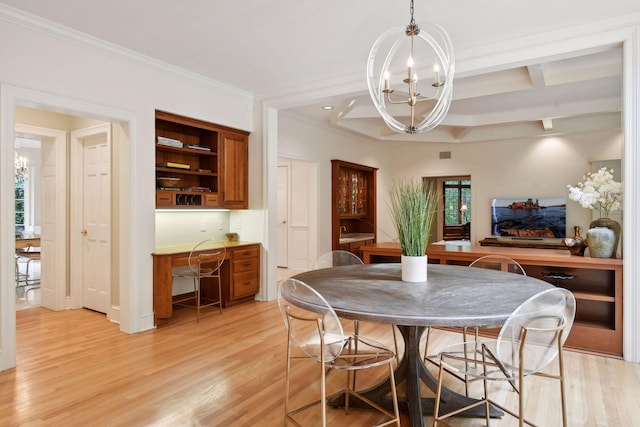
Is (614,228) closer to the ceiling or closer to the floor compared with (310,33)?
closer to the floor

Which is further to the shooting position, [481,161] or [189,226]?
[481,161]

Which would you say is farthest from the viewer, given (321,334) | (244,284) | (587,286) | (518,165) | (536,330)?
(518,165)

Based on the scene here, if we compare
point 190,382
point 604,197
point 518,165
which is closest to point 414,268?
point 190,382

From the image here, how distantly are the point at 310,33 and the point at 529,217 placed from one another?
612cm

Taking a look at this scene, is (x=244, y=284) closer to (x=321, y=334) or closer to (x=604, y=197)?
(x=321, y=334)

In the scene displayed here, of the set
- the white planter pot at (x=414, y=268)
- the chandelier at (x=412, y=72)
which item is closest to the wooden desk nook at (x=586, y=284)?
the chandelier at (x=412, y=72)

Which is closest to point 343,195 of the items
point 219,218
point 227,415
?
point 219,218

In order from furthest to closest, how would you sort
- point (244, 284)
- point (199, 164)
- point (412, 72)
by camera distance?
point (199, 164)
point (244, 284)
point (412, 72)

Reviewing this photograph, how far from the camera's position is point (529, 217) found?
25.1 feet

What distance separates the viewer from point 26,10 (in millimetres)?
3092

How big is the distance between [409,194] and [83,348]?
3.20 meters

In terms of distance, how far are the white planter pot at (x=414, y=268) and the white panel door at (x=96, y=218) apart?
3525 millimetres

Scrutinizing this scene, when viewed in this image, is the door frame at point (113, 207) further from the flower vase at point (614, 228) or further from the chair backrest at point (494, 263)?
the flower vase at point (614, 228)

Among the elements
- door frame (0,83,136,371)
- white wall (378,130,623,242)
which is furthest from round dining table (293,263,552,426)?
white wall (378,130,623,242)
